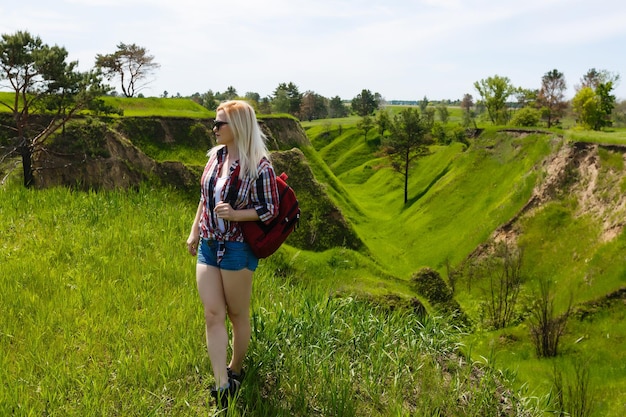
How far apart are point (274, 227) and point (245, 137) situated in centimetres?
90

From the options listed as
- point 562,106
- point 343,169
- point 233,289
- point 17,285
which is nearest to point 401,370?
point 233,289

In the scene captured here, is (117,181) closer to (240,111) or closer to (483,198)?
(240,111)

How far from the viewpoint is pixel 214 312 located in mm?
4367

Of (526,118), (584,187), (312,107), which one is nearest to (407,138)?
(526,118)

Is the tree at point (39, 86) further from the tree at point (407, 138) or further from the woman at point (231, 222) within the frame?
the tree at point (407, 138)

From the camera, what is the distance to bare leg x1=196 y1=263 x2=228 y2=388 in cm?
435

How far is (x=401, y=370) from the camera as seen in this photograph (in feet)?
17.4

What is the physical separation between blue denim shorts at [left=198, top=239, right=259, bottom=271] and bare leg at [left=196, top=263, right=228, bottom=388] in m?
0.09

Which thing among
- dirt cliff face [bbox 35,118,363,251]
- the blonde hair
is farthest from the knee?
dirt cliff face [bbox 35,118,363,251]

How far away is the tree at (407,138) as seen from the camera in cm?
6069

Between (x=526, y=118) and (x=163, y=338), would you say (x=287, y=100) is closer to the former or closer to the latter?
(x=526, y=118)

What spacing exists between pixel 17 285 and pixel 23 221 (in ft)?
10.8

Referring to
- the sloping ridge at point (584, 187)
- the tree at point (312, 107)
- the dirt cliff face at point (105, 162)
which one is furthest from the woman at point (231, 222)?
the tree at point (312, 107)

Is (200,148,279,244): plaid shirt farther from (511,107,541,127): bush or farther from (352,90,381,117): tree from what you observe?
(352,90,381,117): tree
